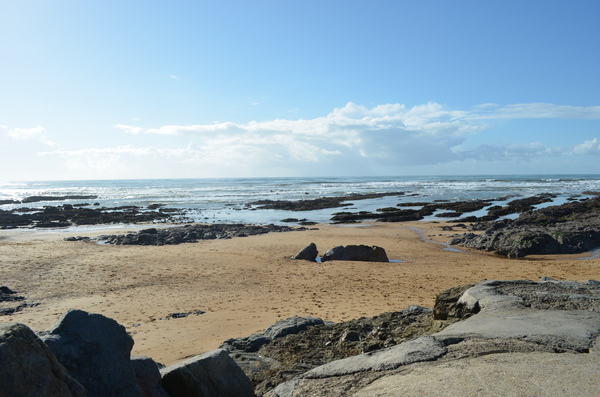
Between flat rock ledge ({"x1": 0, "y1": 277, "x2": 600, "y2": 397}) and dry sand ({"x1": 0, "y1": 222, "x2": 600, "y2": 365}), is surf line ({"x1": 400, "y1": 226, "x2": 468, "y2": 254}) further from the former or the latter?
flat rock ledge ({"x1": 0, "y1": 277, "x2": 600, "y2": 397})

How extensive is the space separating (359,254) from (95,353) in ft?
42.6

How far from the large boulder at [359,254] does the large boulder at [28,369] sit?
13549 millimetres

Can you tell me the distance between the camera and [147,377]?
4.11 metres

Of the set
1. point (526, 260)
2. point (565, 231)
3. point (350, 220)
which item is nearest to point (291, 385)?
point (526, 260)

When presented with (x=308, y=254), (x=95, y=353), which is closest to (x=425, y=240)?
(x=308, y=254)

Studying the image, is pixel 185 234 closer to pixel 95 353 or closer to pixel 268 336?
pixel 268 336

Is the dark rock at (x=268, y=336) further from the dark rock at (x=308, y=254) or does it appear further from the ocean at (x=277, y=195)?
the ocean at (x=277, y=195)

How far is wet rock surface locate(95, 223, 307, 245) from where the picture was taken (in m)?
21.6

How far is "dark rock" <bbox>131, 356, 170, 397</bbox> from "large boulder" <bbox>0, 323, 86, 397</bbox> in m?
0.99

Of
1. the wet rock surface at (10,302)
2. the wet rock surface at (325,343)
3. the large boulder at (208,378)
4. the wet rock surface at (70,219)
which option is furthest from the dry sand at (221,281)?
the wet rock surface at (70,219)

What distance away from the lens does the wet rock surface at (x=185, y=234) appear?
21584mm

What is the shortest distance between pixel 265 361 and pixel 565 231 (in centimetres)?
1723

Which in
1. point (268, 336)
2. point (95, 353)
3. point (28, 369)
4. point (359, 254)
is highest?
point (28, 369)

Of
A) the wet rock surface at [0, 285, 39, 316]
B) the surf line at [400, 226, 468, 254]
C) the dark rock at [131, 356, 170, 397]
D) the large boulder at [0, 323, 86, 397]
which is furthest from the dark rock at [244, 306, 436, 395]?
the surf line at [400, 226, 468, 254]
